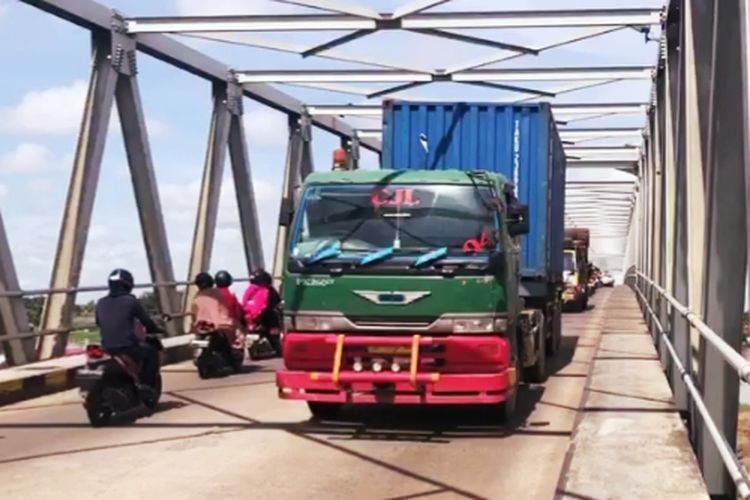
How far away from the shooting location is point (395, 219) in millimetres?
9109

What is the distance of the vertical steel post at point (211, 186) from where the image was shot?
19.6 m

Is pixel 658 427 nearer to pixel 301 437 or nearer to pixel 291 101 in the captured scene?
pixel 301 437

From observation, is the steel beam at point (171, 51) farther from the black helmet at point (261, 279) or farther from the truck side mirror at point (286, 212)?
the truck side mirror at point (286, 212)

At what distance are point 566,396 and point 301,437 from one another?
3730 millimetres

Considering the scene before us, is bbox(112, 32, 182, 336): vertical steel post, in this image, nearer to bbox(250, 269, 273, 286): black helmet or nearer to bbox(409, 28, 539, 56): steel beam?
bbox(250, 269, 273, 286): black helmet

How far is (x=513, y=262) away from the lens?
9.56m

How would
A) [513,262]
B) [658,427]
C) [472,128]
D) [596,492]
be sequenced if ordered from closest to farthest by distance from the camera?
[596,492] → [658,427] → [513,262] → [472,128]

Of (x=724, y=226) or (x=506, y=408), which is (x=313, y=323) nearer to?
(x=506, y=408)

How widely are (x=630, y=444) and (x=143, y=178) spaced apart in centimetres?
1152

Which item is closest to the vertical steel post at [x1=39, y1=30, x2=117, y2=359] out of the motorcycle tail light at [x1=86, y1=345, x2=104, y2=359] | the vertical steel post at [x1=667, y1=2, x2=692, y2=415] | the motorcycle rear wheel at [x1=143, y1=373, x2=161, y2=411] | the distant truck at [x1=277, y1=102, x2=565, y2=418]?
the motorcycle rear wheel at [x1=143, y1=373, x2=161, y2=411]

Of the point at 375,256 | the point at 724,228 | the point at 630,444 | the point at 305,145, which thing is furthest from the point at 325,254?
the point at 305,145

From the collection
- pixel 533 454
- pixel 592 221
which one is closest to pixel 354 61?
pixel 533 454

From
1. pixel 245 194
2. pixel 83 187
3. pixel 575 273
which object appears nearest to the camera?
pixel 83 187

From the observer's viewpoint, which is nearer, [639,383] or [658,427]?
[658,427]
